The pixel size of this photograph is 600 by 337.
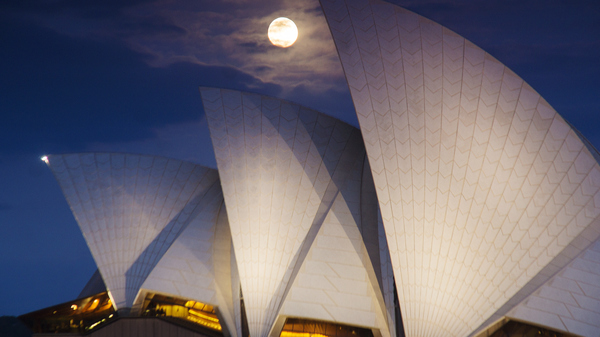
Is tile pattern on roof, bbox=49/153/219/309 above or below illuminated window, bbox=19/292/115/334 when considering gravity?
above

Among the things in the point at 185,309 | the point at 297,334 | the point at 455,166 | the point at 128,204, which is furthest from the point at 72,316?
the point at 455,166

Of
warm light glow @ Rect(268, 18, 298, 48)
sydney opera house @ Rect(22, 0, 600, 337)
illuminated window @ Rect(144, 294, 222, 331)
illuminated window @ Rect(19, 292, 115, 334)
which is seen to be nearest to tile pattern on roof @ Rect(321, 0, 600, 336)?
sydney opera house @ Rect(22, 0, 600, 337)

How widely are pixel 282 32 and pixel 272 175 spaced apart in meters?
8.38

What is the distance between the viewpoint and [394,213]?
54.4ft

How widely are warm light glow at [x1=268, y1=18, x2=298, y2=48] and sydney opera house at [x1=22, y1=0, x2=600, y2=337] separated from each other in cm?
345

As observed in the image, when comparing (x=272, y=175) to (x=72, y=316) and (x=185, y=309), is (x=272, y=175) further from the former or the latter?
(x=72, y=316)

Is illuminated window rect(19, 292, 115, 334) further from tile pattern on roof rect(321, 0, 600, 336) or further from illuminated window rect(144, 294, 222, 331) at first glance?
tile pattern on roof rect(321, 0, 600, 336)

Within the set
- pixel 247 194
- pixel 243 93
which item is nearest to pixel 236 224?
pixel 247 194

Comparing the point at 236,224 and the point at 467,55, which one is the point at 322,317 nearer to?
the point at 236,224

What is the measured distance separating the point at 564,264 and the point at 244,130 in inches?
583

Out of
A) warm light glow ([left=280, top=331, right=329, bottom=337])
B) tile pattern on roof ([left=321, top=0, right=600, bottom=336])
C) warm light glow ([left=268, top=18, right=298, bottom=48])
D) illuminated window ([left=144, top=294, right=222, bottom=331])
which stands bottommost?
warm light glow ([left=280, top=331, right=329, bottom=337])

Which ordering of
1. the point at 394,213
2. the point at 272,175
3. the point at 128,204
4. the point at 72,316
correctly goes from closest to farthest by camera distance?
the point at 394,213 → the point at 272,175 → the point at 72,316 → the point at 128,204

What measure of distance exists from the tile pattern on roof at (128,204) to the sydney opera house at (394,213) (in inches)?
16.5

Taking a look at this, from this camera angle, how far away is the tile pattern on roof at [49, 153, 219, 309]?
73.3 ft
